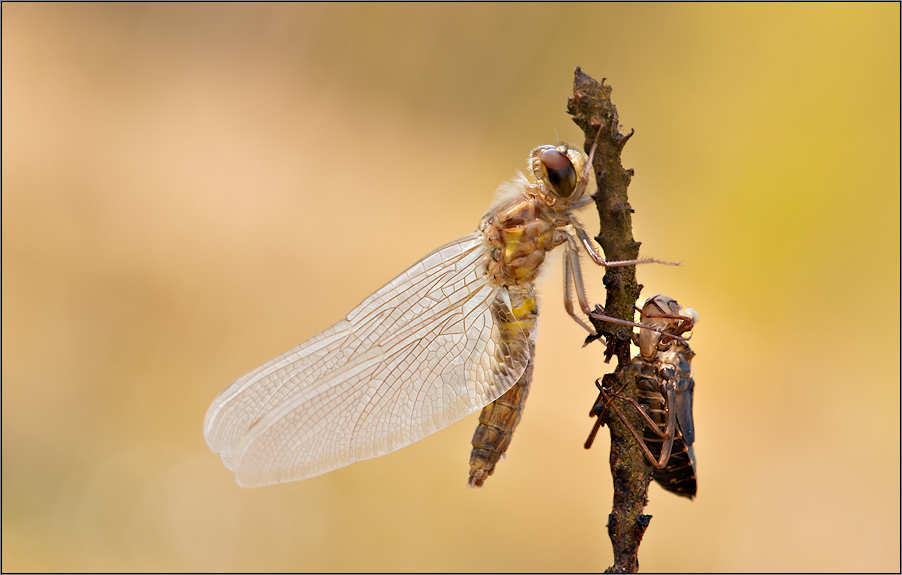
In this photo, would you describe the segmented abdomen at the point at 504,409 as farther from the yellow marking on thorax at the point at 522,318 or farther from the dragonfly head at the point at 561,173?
the dragonfly head at the point at 561,173

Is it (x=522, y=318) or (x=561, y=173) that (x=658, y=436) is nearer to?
(x=522, y=318)

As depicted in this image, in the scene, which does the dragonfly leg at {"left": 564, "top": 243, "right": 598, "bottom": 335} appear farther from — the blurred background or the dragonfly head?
the blurred background

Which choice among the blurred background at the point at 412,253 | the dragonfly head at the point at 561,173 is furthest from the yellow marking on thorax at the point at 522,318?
the blurred background at the point at 412,253

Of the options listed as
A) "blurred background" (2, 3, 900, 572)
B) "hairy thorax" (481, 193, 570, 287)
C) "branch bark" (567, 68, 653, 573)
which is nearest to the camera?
"branch bark" (567, 68, 653, 573)

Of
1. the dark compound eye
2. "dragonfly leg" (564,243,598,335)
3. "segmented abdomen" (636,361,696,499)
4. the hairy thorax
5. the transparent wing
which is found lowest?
"segmented abdomen" (636,361,696,499)

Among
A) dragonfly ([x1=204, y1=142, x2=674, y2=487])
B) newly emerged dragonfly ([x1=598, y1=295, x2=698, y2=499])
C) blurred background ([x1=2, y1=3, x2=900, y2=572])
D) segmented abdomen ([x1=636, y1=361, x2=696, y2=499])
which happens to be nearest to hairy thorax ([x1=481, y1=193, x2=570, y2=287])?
dragonfly ([x1=204, y1=142, x2=674, y2=487])

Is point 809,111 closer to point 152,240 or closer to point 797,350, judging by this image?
point 797,350
